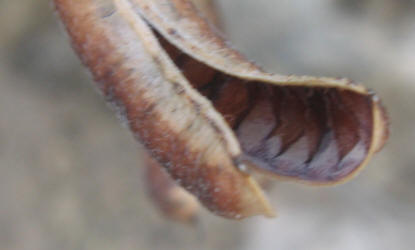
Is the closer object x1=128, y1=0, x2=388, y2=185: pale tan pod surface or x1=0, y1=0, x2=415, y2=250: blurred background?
x1=128, y1=0, x2=388, y2=185: pale tan pod surface

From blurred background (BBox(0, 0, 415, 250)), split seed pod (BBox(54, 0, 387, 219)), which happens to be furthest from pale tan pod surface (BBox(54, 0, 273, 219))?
blurred background (BBox(0, 0, 415, 250))

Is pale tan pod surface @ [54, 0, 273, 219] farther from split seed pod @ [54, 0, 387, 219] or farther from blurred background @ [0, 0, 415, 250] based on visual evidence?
blurred background @ [0, 0, 415, 250]

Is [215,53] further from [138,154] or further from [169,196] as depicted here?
[138,154]

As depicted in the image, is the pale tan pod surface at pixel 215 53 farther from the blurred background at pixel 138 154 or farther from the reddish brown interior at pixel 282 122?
the blurred background at pixel 138 154

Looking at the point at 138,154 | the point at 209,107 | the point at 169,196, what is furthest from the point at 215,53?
the point at 138,154

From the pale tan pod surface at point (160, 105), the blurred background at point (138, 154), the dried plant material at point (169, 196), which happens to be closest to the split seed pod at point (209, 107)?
the pale tan pod surface at point (160, 105)

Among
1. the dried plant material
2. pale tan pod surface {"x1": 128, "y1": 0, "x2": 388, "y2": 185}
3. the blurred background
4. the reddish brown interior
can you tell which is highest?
pale tan pod surface {"x1": 128, "y1": 0, "x2": 388, "y2": 185}

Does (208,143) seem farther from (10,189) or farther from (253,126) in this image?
(10,189)
